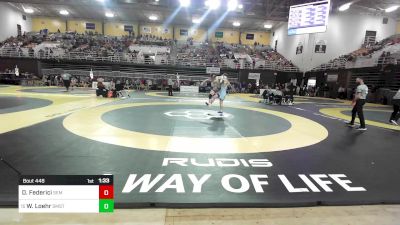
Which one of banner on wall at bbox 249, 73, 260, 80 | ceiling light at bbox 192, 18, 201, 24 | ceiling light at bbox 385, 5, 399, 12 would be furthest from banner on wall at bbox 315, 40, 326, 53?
ceiling light at bbox 192, 18, 201, 24

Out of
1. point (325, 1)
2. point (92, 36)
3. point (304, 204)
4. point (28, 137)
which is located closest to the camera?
point (304, 204)

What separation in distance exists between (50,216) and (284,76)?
3136 centimetres

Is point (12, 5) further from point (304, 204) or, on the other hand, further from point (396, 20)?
point (396, 20)

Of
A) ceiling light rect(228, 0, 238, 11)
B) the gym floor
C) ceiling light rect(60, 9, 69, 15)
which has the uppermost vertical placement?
ceiling light rect(228, 0, 238, 11)

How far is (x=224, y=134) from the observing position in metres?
6.57

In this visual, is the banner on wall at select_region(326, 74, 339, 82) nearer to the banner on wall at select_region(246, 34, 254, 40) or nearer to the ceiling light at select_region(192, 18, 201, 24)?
the banner on wall at select_region(246, 34, 254, 40)

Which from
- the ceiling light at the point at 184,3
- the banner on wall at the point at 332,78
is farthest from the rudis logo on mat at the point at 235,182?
the ceiling light at the point at 184,3

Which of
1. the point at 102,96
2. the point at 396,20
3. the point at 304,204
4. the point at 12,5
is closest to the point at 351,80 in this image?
the point at 396,20

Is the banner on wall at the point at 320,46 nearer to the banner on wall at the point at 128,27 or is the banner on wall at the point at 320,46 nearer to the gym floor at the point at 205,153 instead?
the gym floor at the point at 205,153

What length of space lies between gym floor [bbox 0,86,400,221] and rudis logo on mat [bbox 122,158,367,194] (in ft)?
0.11

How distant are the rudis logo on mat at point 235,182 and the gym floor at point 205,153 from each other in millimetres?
35
